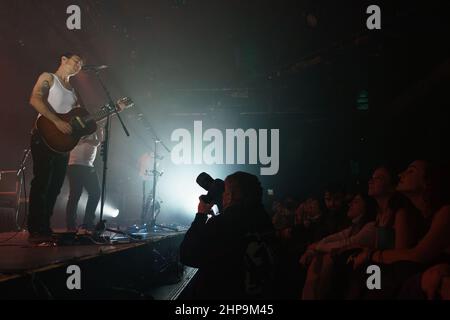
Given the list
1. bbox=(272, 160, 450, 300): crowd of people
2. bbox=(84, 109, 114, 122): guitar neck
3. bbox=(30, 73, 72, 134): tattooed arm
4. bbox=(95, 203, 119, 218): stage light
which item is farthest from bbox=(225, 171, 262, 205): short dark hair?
bbox=(95, 203, 119, 218): stage light

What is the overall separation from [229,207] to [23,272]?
100 cm

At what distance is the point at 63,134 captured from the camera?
9.68 feet

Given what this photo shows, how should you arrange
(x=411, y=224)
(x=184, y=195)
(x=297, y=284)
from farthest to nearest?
(x=184, y=195) → (x=297, y=284) → (x=411, y=224)

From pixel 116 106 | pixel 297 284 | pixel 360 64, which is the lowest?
pixel 297 284

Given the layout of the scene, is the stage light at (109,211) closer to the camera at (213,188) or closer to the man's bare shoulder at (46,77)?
the man's bare shoulder at (46,77)

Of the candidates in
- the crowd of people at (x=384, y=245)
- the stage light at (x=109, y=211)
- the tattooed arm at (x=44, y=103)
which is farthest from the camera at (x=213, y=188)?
the stage light at (x=109, y=211)

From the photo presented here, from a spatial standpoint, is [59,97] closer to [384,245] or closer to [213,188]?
[213,188]

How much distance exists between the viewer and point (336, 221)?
3387 mm

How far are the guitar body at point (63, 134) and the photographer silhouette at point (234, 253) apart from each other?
171 cm

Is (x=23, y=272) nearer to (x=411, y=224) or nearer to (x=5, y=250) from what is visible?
(x=5, y=250)

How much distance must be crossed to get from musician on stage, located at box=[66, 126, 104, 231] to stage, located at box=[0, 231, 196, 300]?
1029 millimetres

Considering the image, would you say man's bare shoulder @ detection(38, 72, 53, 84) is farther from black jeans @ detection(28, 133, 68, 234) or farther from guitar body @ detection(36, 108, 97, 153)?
black jeans @ detection(28, 133, 68, 234)

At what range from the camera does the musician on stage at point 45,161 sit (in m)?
2.83
